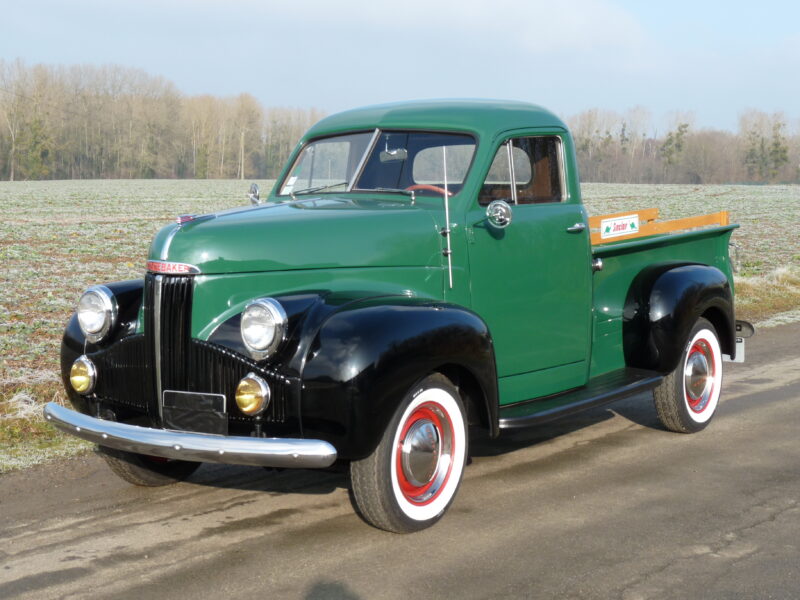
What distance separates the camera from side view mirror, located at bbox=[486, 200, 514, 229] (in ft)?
16.3

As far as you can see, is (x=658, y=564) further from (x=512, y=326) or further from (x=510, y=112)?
(x=510, y=112)

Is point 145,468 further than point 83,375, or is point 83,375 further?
point 145,468

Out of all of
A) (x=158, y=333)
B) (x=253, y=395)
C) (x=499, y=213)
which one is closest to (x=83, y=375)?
(x=158, y=333)

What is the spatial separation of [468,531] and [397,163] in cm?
213

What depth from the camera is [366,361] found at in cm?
403

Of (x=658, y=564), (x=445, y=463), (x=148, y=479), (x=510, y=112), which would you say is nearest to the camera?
(x=658, y=564)

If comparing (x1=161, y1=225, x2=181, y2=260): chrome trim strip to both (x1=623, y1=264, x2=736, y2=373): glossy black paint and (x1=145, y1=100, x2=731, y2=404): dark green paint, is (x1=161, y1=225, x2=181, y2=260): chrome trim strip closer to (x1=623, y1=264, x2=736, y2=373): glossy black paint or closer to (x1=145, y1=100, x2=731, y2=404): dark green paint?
(x1=145, y1=100, x2=731, y2=404): dark green paint

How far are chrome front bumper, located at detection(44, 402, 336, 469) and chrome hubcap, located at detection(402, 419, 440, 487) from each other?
57 cm

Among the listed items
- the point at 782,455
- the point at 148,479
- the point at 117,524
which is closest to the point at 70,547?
the point at 117,524

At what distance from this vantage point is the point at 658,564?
156 inches

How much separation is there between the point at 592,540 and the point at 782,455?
6.71 feet

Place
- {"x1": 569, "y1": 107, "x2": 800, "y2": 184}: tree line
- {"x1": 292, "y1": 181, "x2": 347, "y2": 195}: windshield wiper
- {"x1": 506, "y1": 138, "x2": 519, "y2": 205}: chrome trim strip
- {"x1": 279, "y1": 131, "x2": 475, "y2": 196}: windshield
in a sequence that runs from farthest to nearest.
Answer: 1. {"x1": 569, "y1": 107, "x2": 800, "y2": 184}: tree line
2. {"x1": 292, "y1": 181, "x2": 347, "y2": 195}: windshield wiper
3. {"x1": 506, "y1": 138, "x2": 519, "y2": 205}: chrome trim strip
4. {"x1": 279, "y1": 131, "x2": 475, "y2": 196}: windshield

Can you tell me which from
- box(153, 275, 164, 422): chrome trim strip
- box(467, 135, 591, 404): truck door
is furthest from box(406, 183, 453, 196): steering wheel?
box(153, 275, 164, 422): chrome trim strip

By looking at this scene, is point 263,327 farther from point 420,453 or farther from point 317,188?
point 317,188
